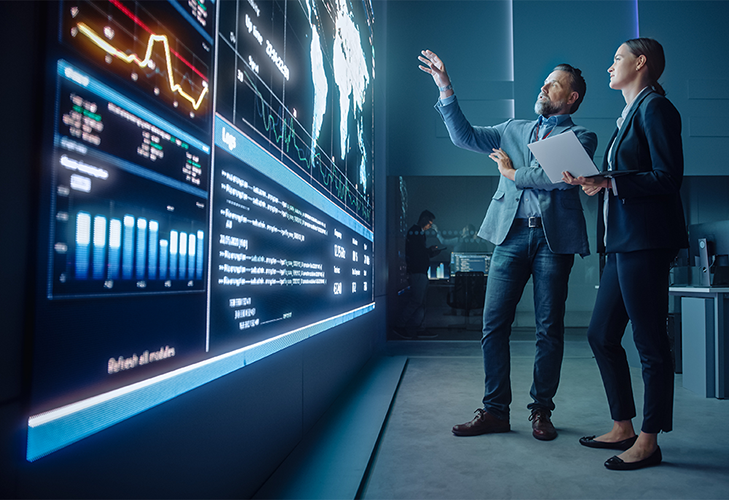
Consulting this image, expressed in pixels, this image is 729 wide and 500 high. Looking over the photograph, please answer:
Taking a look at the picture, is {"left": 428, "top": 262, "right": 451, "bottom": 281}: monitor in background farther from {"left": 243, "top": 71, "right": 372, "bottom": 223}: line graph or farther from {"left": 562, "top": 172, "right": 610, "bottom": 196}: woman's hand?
{"left": 562, "top": 172, "right": 610, "bottom": 196}: woman's hand

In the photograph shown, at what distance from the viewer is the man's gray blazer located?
72.5 inches

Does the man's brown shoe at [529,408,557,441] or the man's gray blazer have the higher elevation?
the man's gray blazer

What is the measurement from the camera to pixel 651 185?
149cm

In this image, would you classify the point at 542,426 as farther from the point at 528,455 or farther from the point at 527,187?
the point at 527,187

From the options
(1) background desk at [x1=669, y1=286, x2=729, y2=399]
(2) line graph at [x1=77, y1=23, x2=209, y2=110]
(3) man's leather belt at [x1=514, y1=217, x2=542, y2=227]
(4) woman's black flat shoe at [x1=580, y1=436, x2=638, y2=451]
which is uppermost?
(2) line graph at [x1=77, y1=23, x2=209, y2=110]

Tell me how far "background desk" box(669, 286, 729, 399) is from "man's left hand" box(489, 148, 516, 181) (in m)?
1.55

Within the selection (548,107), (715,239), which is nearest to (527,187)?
(548,107)

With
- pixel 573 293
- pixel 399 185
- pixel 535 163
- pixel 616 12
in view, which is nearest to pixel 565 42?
pixel 616 12

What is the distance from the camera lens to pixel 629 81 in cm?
163

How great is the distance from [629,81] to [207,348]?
162 cm

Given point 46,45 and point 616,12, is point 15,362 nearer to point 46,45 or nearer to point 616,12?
point 46,45

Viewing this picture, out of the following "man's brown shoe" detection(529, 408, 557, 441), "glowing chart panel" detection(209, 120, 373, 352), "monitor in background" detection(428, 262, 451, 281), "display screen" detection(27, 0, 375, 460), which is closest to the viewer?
"display screen" detection(27, 0, 375, 460)

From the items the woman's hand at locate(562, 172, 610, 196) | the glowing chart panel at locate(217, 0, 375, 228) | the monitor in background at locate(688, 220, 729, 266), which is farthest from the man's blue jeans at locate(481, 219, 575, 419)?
the monitor in background at locate(688, 220, 729, 266)

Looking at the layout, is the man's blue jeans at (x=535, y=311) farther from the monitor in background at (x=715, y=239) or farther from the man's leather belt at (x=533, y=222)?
the monitor in background at (x=715, y=239)
